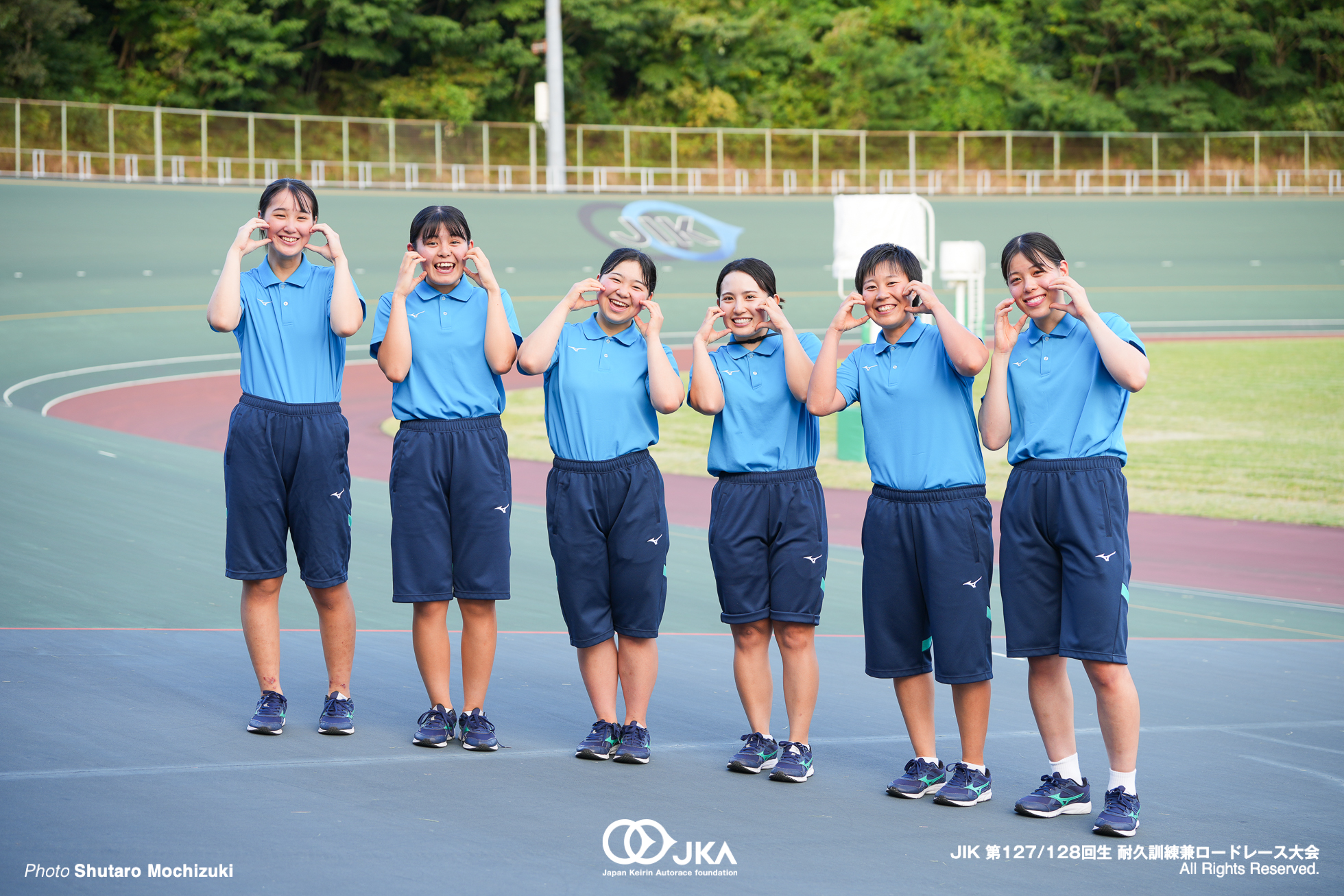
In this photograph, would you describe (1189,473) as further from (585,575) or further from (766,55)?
(766,55)

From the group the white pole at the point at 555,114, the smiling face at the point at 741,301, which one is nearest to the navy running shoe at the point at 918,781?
the smiling face at the point at 741,301

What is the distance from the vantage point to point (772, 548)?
4.59 meters

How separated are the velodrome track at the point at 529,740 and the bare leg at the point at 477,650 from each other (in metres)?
0.20

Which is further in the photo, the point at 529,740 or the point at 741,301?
the point at 529,740

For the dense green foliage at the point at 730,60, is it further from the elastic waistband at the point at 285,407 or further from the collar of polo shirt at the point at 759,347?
the collar of polo shirt at the point at 759,347

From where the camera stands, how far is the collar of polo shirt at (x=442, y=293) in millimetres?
4812

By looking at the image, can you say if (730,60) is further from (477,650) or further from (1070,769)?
(1070,769)

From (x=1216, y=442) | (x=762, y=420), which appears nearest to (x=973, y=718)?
(x=762, y=420)

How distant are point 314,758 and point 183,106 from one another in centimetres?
3966

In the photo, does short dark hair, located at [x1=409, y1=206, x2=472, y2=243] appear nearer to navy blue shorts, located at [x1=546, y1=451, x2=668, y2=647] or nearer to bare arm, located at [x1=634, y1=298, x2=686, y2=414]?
bare arm, located at [x1=634, y1=298, x2=686, y2=414]

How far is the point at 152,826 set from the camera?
359 cm

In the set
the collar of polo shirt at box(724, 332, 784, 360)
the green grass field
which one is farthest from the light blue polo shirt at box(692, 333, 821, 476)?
the green grass field

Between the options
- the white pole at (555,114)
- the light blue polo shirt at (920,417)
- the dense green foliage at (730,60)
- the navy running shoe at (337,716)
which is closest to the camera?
the light blue polo shirt at (920,417)

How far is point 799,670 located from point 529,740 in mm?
1017
